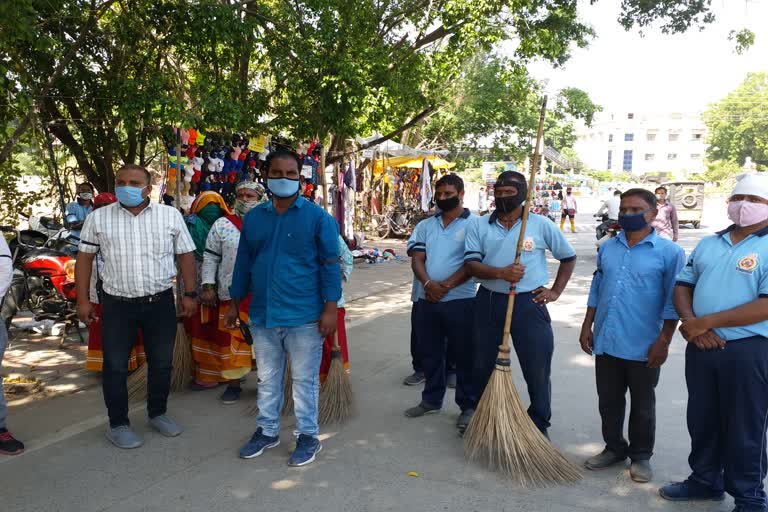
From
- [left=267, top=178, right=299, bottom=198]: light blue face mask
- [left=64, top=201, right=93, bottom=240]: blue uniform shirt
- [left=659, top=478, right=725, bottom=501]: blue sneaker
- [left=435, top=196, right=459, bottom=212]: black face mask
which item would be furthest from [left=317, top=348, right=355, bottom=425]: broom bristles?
[left=64, top=201, right=93, bottom=240]: blue uniform shirt

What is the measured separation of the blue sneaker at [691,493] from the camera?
10.6 feet

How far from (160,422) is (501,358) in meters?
2.32

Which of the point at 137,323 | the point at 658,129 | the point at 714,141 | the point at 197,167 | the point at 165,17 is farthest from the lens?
the point at 658,129

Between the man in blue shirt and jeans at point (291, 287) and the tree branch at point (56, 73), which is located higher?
the tree branch at point (56, 73)

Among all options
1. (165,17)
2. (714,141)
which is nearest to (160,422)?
(165,17)

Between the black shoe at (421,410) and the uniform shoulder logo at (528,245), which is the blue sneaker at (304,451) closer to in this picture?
the black shoe at (421,410)

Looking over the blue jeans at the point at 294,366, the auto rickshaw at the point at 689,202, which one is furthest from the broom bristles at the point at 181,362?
the auto rickshaw at the point at 689,202

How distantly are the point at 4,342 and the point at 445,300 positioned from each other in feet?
9.24

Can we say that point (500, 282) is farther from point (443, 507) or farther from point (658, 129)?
point (658, 129)

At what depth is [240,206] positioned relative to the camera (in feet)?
15.5

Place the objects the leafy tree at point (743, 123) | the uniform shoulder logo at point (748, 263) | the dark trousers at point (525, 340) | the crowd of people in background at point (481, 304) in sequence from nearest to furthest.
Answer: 1. the uniform shoulder logo at point (748, 263)
2. the crowd of people in background at point (481, 304)
3. the dark trousers at point (525, 340)
4. the leafy tree at point (743, 123)

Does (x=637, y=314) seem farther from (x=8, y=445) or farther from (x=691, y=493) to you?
(x=8, y=445)

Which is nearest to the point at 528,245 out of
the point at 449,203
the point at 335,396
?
the point at 449,203

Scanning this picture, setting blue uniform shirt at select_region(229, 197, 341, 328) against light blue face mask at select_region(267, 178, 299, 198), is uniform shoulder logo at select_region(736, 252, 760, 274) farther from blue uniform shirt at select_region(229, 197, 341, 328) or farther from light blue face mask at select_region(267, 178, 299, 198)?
light blue face mask at select_region(267, 178, 299, 198)
